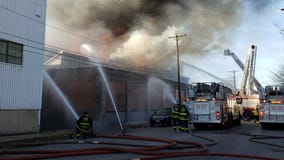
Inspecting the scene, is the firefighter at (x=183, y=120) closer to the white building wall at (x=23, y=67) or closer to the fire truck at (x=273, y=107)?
the fire truck at (x=273, y=107)

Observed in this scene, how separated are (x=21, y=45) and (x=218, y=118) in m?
12.2

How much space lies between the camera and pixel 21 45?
714 inches

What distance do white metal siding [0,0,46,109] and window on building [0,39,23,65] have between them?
8.9 inches

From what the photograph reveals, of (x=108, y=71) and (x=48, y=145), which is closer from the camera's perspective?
(x=48, y=145)

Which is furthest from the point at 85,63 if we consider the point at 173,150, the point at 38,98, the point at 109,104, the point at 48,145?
the point at 173,150

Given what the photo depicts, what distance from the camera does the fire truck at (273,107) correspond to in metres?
20.3

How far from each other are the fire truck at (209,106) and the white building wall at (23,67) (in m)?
9.50

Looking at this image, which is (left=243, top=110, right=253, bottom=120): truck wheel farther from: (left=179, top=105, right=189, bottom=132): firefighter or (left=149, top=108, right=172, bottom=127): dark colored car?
(left=179, top=105, right=189, bottom=132): firefighter

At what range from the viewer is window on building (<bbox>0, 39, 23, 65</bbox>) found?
17.0 metres

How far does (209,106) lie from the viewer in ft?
65.5

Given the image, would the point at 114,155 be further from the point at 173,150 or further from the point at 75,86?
the point at 75,86

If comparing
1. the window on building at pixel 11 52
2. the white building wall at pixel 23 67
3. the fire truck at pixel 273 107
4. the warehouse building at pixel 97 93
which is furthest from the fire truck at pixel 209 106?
the window on building at pixel 11 52

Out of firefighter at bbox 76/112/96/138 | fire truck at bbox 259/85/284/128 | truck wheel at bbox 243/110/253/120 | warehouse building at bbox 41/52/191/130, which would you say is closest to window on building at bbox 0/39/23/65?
firefighter at bbox 76/112/96/138

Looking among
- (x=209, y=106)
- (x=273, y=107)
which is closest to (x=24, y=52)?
(x=209, y=106)
